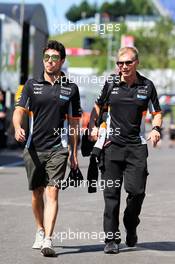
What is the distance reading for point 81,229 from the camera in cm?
969

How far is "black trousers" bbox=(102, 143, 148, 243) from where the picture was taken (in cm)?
822

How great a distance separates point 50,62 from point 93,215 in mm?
3447

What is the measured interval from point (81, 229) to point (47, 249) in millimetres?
1822

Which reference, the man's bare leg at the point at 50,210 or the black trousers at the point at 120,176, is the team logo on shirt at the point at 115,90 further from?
the man's bare leg at the point at 50,210

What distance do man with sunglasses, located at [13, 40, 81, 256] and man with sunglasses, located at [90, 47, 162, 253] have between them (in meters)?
0.33

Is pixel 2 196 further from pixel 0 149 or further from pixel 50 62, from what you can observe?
pixel 0 149

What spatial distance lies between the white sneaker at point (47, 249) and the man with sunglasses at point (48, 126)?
55 mm

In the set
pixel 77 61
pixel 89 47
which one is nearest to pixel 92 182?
pixel 89 47

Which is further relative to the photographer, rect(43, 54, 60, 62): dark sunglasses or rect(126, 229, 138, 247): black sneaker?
rect(126, 229, 138, 247): black sneaker

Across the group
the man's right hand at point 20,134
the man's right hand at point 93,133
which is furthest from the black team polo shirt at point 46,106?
the man's right hand at point 93,133

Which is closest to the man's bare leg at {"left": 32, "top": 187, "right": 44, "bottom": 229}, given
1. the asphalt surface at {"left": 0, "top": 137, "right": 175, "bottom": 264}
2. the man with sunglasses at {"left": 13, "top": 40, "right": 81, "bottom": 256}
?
the man with sunglasses at {"left": 13, "top": 40, "right": 81, "bottom": 256}

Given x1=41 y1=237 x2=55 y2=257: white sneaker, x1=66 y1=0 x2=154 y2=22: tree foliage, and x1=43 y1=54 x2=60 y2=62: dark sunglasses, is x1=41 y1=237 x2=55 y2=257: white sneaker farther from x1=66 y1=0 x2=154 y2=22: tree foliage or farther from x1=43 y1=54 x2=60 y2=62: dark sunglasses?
x1=66 y1=0 x2=154 y2=22: tree foliage

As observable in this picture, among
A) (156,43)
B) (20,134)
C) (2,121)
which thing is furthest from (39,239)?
(156,43)

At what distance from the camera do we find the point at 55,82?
26.7 feet
